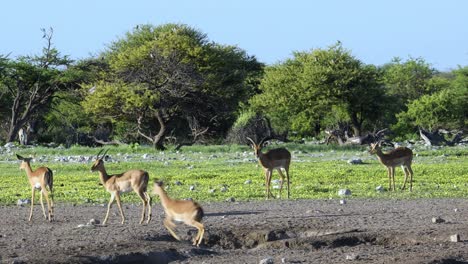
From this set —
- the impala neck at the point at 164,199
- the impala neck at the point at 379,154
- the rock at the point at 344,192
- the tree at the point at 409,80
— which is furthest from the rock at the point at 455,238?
the tree at the point at 409,80

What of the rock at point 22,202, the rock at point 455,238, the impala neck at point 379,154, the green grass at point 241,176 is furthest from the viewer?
the impala neck at point 379,154

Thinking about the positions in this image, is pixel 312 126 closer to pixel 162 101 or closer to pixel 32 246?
pixel 162 101

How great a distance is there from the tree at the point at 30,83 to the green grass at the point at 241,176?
13.0 meters

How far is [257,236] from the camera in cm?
1310

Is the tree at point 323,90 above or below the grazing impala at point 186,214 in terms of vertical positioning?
above

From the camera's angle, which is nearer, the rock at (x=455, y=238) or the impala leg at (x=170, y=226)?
the rock at (x=455, y=238)

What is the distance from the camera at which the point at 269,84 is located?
157 feet

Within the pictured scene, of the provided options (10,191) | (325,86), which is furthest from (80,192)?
(325,86)

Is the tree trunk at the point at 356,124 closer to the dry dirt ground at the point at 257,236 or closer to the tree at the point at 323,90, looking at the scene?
the tree at the point at 323,90

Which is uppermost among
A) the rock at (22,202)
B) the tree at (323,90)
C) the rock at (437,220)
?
the tree at (323,90)

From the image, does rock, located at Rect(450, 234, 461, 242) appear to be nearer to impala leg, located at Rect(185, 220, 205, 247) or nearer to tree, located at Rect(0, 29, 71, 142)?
impala leg, located at Rect(185, 220, 205, 247)

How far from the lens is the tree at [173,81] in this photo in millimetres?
39500

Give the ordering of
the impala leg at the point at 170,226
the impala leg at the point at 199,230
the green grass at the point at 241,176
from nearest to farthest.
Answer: the impala leg at the point at 199,230, the impala leg at the point at 170,226, the green grass at the point at 241,176

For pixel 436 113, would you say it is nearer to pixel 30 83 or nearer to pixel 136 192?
pixel 30 83
